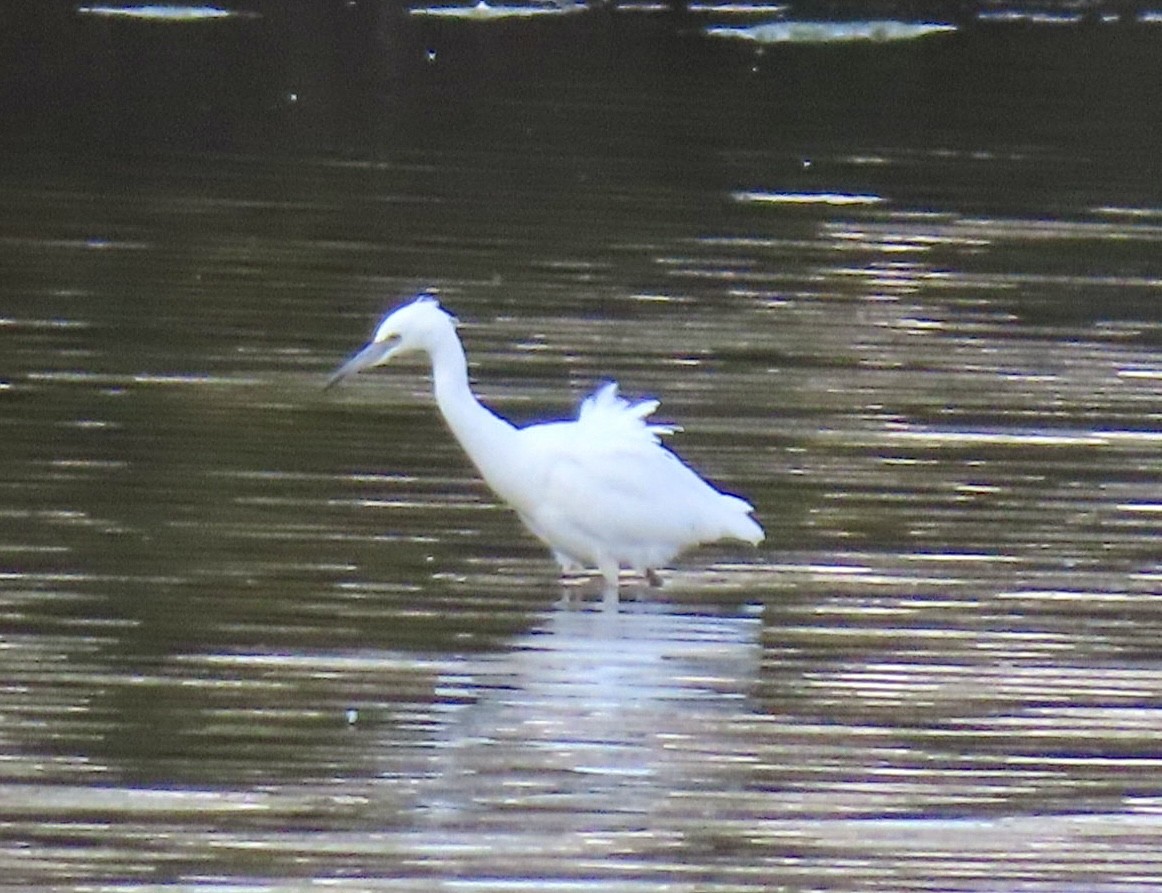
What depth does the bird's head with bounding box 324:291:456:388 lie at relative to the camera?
8.48 m

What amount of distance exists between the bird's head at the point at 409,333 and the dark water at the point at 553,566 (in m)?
0.58

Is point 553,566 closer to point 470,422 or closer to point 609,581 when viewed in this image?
point 609,581

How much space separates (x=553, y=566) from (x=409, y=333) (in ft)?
2.81

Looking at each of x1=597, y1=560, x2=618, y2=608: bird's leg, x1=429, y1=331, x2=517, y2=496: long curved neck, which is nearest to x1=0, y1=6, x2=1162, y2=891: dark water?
x1=597, y1=560, x2=618, y2=608: bird's leg

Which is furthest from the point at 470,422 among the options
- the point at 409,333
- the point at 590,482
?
the point at 590,482

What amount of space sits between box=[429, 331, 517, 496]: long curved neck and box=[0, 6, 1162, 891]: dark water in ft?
1.11

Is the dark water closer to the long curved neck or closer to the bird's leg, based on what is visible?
the bird's leg

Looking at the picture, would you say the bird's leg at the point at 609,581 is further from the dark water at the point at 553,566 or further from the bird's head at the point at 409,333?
the bird's head at the point at 409,333

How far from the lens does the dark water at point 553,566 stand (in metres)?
6.20

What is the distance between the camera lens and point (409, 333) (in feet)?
28.0

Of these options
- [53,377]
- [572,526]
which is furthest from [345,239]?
[572,526]

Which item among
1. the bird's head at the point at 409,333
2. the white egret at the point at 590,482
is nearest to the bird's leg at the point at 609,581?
the white egret at the point at 590,482

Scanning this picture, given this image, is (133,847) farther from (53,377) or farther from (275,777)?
(53,377)

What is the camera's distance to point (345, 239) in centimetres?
1437
